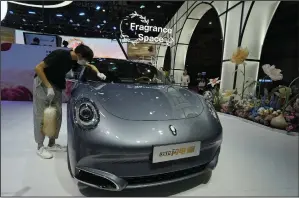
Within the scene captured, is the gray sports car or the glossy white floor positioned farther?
the glossy white floor

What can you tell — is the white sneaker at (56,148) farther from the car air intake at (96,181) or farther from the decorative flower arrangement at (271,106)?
the decorative flower arrangement at (271,106)

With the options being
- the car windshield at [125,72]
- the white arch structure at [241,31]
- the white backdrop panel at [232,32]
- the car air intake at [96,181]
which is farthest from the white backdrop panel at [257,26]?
the car air intake at [96,181]

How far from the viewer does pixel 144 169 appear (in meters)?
1.38

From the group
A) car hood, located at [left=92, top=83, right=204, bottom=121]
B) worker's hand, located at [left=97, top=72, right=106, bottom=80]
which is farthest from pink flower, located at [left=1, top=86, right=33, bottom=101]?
car hood, located at [left=92, top=83, right=204, bottom=121]

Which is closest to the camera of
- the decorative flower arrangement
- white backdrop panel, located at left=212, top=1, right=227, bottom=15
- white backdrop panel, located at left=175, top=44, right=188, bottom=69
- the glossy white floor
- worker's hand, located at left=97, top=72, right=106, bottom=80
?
the glossy white floor

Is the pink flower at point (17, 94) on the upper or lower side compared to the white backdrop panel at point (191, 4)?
lower

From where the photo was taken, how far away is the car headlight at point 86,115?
142 centimetres

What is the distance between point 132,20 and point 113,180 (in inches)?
182

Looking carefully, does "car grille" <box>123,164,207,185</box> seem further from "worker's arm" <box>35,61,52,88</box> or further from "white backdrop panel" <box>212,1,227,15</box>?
"white backdrop panel" <box>212,1,227,15</box>

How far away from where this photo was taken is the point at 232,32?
554cm

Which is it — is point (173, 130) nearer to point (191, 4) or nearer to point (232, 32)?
point (232, 32)

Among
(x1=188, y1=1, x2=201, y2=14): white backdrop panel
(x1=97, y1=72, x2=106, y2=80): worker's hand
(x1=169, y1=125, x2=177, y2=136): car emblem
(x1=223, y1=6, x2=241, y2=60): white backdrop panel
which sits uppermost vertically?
(x1=188, y1=1, x2=201, y2=14): white backdrop panel

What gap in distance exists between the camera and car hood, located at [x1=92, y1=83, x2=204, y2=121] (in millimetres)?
1536

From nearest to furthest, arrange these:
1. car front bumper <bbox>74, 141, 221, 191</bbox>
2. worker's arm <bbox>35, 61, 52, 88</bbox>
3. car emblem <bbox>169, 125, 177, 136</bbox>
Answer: car front bumper <bbox>74, 141, 221, 191</bbox> → car emblem <bbox>169, 125, 177, 136</bbox> → worker's arm <bbox>35, 61, 52, 88</bbox>
